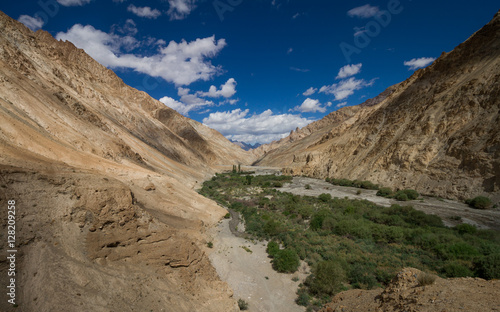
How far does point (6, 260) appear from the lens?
6.61 meters

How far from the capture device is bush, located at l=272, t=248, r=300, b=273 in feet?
45.4

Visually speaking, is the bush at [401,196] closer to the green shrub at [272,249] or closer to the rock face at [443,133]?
the rock face at [443,133]

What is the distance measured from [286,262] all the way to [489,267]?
10.3 m

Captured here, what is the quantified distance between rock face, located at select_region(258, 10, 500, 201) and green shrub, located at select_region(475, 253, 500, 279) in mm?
18863

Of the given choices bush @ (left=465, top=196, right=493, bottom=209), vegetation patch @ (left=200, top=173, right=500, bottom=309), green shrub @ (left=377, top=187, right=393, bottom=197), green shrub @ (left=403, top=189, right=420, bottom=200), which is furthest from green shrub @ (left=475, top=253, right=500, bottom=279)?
green shrub @ (left=377, top=187, right=393, bottom=197)

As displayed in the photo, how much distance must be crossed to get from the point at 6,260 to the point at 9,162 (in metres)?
5.53

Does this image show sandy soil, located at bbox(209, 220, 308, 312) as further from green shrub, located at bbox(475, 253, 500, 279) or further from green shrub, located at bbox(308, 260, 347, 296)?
green shrub, located at bbox(475, 253, 500, 279)

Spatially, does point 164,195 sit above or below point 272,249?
above

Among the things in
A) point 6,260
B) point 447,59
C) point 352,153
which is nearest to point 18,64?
point 6,260

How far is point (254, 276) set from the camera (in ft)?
45.0

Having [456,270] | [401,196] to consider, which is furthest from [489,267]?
[401,196]

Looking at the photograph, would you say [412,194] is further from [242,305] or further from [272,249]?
[242,305]

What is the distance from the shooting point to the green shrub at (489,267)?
1103cm

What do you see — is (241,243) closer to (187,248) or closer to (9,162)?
(187,248)
